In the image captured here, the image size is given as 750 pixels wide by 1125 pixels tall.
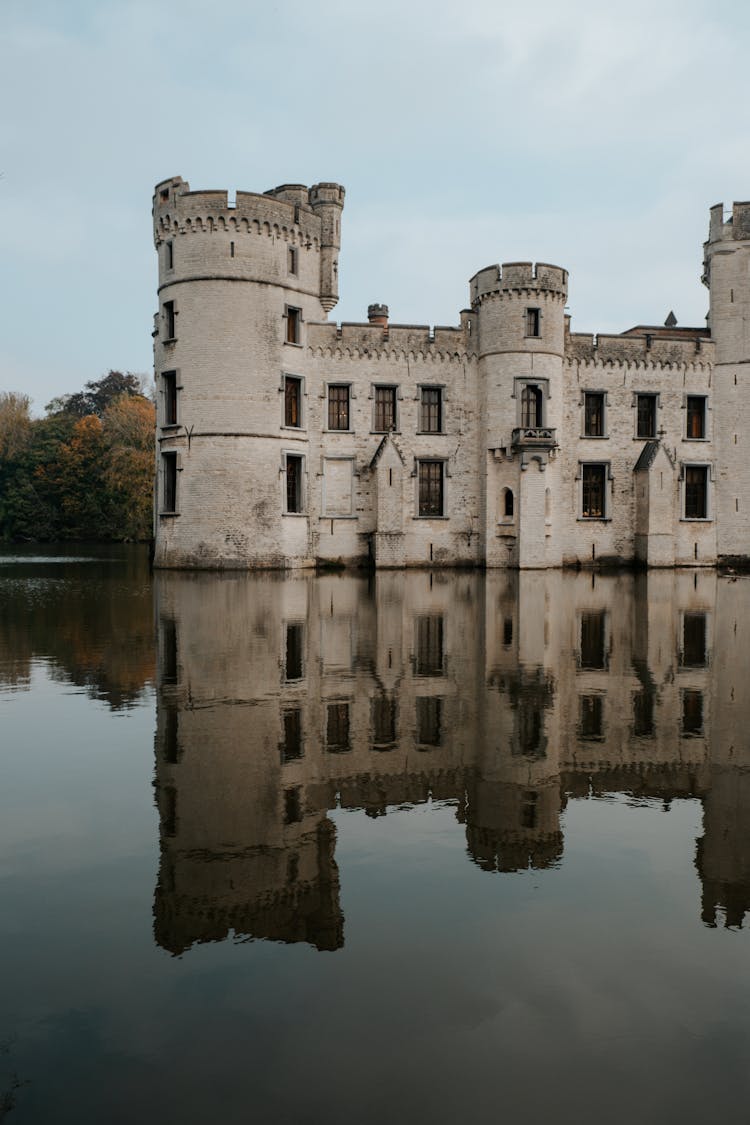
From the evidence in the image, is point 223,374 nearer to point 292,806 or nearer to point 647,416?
point 647,416

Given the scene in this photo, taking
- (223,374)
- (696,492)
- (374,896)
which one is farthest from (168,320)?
(374,896)

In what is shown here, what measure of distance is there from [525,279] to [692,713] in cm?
2814

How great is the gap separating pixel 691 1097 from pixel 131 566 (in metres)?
35.7

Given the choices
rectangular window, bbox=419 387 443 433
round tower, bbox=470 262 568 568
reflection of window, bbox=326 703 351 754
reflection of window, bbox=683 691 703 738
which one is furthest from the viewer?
rectangular window, bbox=419 387 443 433

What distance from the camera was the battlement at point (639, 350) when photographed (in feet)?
123

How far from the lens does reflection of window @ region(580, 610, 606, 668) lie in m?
11.5

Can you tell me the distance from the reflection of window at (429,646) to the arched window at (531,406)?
1994 centimetres

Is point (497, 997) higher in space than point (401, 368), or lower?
lower

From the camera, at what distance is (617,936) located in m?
4.00

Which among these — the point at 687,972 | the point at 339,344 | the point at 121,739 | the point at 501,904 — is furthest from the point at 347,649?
the point at 339,344

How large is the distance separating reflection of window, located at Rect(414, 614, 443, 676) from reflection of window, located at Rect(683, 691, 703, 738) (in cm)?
265

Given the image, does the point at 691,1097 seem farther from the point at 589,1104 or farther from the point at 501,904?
the point at 501,904

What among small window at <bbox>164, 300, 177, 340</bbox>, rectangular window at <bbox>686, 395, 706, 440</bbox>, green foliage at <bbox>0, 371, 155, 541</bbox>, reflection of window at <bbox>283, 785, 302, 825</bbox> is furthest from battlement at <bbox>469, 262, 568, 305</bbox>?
green foliage at <bbox>0, 371, 155, 541</bbox>

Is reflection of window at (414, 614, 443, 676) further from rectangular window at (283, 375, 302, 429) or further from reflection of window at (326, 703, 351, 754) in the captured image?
rectangular window at (283, 375, 302, 429)
